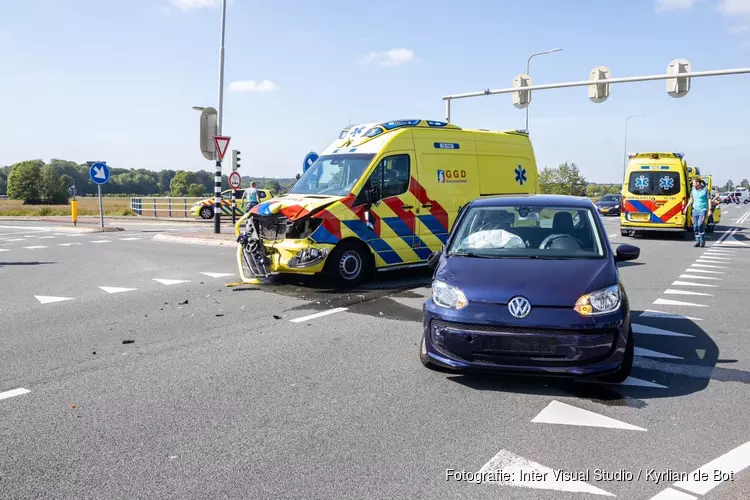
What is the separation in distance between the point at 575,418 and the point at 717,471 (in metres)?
0.96

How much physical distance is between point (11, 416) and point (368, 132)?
745 cm

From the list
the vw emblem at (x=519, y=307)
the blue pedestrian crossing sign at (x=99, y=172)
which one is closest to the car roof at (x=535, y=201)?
the vw emblem at (x=519, y=307)

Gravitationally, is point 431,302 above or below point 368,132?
below

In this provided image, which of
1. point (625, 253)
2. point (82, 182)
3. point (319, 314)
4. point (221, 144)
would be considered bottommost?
point (319, 314)

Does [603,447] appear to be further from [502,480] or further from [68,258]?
[68,258]

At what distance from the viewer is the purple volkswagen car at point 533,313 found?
454 cm

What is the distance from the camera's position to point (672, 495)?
3.18 m

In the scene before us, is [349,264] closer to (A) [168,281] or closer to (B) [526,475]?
(A) [168,281]

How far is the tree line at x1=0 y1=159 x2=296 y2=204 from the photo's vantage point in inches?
2798

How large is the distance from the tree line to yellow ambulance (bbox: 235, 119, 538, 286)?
1304 mm

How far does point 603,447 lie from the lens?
378cm

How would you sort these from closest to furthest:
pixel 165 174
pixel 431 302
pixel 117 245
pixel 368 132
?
pixel 431 302 < pixel 368 132 < pixel 117 245 < pixel 165 174

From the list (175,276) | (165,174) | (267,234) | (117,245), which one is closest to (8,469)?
(267,234)

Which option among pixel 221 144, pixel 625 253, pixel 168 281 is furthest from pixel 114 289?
pixel 221 144
